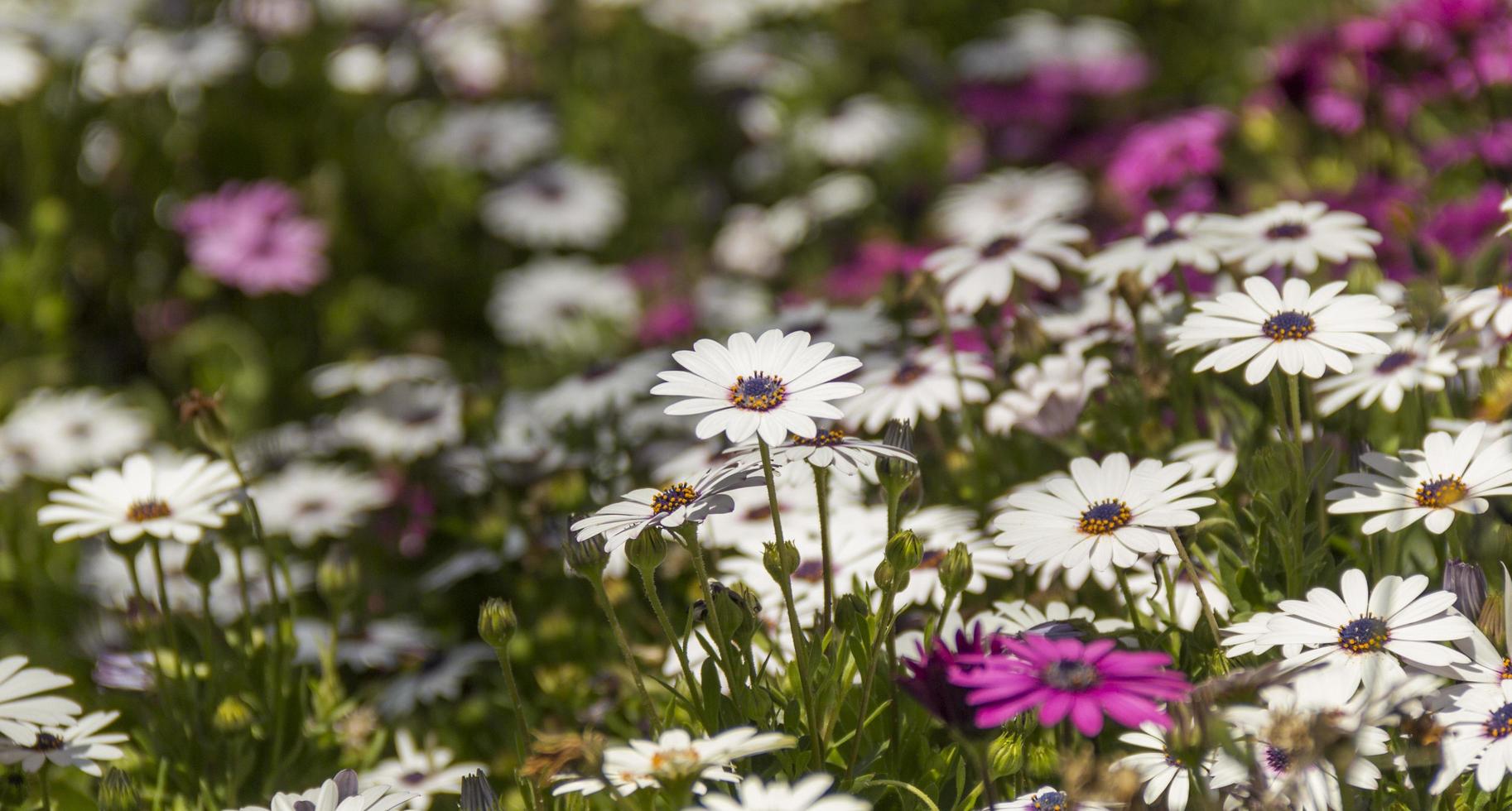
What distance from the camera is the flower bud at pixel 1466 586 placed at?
1477 mm

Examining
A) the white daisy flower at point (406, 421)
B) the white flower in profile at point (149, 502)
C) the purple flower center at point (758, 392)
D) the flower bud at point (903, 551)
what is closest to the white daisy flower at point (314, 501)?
the white daisy flower at point (406, 421)

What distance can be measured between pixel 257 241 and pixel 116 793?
8.54 ft

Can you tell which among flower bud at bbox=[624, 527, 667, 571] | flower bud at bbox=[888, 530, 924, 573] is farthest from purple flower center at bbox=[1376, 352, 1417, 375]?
flower bud at bbox=[624, 527, 667, 571]

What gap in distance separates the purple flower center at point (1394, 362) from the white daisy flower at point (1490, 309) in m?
0.08

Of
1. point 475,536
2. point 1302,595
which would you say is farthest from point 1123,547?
point 475,536

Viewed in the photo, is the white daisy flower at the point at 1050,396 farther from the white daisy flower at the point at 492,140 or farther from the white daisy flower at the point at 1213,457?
the white daisy flower at the point at 492,140

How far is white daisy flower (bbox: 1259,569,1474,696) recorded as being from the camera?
1337mm

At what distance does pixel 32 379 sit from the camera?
3721mm

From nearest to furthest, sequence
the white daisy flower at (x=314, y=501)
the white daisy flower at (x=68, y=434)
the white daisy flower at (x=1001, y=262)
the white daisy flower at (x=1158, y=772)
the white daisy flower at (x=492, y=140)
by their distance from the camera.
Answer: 1. the white daisy flower at (x=1158, y=772)
2. the white daisy flower at (x=1001, y=262)
3. the white daisy flower at (x=314, y=501)
4. the white daisy flower at (x=68, y=434)
5. the white daisy flower at (x=492, y=140)

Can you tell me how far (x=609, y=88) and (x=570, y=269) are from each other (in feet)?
3.54

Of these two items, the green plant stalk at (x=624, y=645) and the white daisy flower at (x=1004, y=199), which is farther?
the white daisy flower at (x=1004, y=199)

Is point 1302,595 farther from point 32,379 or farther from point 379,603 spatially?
point 32,379

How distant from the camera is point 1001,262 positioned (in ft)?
7.16

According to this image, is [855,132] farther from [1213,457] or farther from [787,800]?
[787,800]
